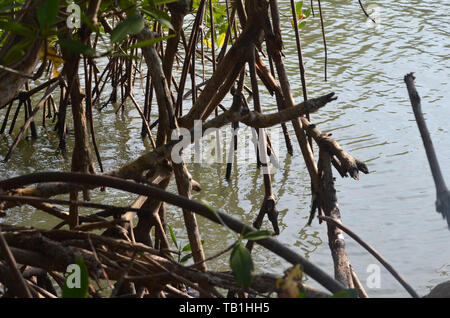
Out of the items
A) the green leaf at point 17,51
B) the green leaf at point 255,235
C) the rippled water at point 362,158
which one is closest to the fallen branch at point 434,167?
the green leaf at point 255,235

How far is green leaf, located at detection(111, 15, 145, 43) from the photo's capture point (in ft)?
3.69

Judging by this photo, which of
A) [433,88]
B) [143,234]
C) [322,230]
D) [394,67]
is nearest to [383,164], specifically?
[322,230]

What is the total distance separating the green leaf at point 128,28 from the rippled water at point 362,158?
1476mm

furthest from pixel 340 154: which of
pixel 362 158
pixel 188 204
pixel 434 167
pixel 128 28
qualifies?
pixel 362 158

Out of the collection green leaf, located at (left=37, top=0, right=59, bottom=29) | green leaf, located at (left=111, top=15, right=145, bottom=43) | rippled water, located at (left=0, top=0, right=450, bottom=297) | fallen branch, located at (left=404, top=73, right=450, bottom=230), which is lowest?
rippled water, located at (left=0, top=0, right=450, bottom=297)

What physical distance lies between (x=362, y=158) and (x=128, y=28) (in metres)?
2.45

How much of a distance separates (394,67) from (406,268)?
2.25 metres

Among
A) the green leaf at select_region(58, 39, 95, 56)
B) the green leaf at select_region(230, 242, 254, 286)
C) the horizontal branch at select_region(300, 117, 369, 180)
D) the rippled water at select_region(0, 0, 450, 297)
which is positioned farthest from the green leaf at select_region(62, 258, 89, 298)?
the rippled water at select_region(0, 0, 450, 297)

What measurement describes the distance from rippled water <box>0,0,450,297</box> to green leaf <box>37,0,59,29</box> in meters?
1.56

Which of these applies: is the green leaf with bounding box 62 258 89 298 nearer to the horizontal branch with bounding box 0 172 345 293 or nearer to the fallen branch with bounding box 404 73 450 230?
the horizontal branch with bounding box 0 172 345 293

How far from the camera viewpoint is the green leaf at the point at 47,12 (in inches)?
41.8

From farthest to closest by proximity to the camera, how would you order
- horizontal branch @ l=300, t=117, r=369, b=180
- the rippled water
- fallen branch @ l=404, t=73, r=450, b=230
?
the rippled water < horizontal branch @ l=300, t=117, r=369, b=180 < fallen branch @ l=404, t=73, r=450, b=230

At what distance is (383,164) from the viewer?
3.38 metres

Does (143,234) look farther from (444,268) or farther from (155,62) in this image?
(444,268)
